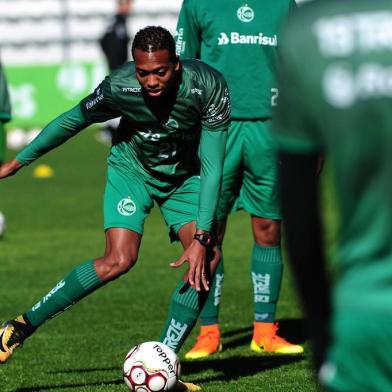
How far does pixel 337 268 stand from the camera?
2.56 m

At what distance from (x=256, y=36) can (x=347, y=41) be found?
4.70 m

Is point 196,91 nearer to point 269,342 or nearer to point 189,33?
point 189,33

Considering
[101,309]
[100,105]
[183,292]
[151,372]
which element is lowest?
[101,309]

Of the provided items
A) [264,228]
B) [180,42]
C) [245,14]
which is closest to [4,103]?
[180,42]

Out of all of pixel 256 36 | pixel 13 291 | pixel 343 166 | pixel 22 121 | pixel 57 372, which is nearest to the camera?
pixel 343 166

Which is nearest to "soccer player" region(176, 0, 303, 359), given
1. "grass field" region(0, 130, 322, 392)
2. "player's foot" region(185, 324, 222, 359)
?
"player's foot" region(185, 324, 222, 359)

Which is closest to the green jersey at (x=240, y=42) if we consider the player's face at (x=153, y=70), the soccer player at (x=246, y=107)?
the soccer player at (x=246, y=107)

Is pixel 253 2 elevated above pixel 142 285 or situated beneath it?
elevated above

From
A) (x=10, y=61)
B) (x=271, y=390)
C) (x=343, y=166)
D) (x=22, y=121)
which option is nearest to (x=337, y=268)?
(x=343, y=166)

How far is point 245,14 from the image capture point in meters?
7.11

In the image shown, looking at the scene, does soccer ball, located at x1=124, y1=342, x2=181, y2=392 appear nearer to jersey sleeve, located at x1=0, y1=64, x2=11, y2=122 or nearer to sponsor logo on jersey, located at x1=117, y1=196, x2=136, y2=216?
sponsor logo on jersey, located at x1=117, y1=196, x2=136, y2=216

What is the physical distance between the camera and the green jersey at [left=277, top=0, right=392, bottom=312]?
2.42m

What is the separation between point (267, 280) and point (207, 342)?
0.56 meters

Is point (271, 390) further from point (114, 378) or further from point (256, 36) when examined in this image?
point (256, 36)
